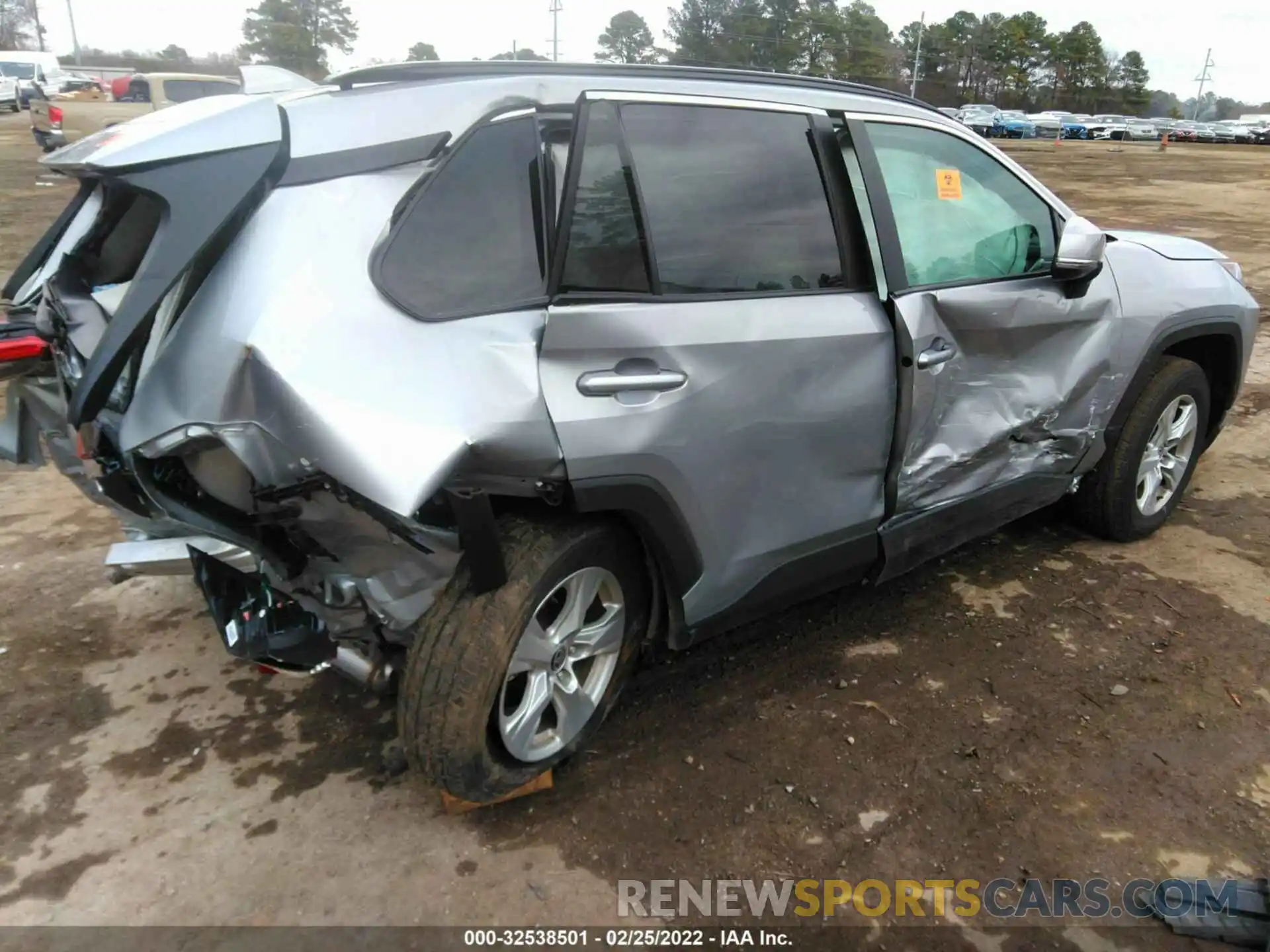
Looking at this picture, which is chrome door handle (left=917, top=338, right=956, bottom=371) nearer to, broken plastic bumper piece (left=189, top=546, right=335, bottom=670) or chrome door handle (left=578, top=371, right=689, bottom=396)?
chrome door handle (left=578, top=371, right=689, bottom=396)

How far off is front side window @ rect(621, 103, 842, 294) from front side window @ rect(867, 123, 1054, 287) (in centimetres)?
36

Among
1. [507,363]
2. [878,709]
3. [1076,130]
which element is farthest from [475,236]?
[1076,130]

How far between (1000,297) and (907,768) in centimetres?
165

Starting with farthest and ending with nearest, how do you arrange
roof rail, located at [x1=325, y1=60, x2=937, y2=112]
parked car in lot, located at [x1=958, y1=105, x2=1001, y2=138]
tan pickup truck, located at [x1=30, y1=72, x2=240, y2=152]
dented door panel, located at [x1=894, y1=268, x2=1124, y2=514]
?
parked car in lot, located at [x1=958, y1=105, x2=1001, y2=138]
tan pickup truck, located at [x1=30, y1=72, x2=240, y2=152]
dented door panel, located at [x1=894, y1=268, x2=1124, y2=514]
roof rail, located at [x1=325, y1=60, x2=937, y2=112]

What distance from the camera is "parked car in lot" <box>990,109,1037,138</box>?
46875 mm

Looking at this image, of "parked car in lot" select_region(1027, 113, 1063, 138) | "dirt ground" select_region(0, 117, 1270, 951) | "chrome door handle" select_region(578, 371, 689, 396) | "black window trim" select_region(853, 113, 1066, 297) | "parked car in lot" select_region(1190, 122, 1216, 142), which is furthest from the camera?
"parked car in lot" select_region(1190, 122, 1216, 142)

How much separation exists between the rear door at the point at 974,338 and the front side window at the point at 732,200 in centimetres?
24

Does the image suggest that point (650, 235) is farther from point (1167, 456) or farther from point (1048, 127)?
point (1048, 127)


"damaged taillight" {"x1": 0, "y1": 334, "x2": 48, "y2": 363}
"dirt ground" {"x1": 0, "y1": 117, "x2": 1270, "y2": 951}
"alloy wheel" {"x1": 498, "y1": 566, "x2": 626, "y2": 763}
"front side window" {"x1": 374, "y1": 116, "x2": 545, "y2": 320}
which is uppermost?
"front side window" {"x1": 374, "y1": 116, "x2": 545, "y2": 320}

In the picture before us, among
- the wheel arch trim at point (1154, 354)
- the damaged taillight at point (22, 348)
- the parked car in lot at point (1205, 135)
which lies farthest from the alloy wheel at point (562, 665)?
the parked car in lot at point (1205, 135)

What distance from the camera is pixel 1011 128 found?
46906mm

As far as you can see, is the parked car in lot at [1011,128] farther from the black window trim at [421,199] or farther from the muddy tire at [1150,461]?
the black window trim at [421,199]

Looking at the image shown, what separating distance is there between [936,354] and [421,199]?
5.66 ft

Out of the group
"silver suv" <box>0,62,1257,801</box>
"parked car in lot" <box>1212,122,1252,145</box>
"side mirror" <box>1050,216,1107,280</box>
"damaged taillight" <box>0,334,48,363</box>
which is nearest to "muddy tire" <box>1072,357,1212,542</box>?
"side mirror" <box>1050,216,1107,280</box>
